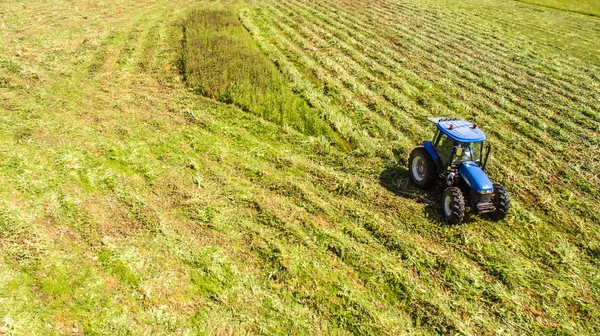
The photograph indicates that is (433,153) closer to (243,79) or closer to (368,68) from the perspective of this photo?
(243,79)

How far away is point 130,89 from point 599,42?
28.6 meters

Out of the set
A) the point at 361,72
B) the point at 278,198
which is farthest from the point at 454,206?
the point at 361,72

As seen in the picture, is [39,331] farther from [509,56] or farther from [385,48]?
[509,56]

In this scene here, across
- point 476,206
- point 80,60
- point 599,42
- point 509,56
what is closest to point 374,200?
point 476,206

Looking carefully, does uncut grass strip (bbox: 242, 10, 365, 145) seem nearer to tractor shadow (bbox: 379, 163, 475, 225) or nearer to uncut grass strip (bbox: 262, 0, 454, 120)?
tractor shadow (bbox: 379, 163, 475, 225)

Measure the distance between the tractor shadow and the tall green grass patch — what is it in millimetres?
2325

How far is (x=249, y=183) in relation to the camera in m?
8.96

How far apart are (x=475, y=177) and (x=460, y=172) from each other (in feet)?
1.59

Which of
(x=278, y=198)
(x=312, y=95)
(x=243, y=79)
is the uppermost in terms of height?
(x=243, y=79)

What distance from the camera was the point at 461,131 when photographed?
8281 millimetres

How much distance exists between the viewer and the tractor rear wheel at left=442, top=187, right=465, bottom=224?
759cm

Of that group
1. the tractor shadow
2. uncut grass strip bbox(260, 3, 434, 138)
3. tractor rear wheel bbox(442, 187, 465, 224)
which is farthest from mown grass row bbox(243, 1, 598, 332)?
the tractor shadow

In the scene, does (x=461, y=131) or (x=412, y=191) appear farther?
(x=412, y=191)

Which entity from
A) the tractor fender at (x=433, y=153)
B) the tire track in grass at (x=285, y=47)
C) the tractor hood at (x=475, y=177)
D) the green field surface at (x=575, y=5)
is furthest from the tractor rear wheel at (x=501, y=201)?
the green field surface at (x=575, y=5)
